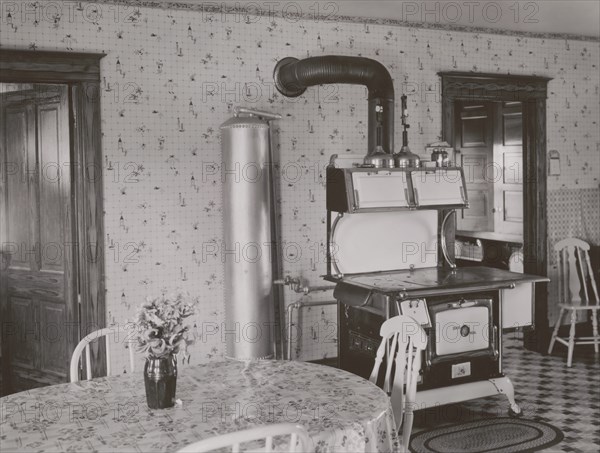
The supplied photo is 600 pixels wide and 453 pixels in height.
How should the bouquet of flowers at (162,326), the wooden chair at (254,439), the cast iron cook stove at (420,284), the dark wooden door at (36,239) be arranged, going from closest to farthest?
the wooden chair at (254,439), the bouquet of flowers at (162,326), the cast iron cook stove at (420,284), the dark wooden door at (36,239)

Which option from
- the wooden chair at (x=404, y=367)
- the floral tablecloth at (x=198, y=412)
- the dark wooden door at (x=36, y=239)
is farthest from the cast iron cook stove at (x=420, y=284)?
the dark wooden door at (x=36, y=239)

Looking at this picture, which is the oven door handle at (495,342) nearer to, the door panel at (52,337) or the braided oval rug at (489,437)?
the braided oval rug at (489,437)

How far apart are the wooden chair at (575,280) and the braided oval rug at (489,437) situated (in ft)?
5.71

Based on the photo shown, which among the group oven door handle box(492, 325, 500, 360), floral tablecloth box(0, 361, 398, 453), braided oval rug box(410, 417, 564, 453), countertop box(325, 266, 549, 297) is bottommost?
braided oval rug box(410, 417, 564, 453)

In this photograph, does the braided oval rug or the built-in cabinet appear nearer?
the braided oval rug

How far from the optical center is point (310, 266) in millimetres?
5125

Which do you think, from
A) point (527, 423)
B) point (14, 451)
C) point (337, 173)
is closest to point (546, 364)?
point (527, 423)

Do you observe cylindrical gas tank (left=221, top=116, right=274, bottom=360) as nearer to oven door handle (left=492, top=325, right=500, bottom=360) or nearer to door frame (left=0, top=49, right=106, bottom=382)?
door frame (left=0, top=49, right=106, bottom=382)

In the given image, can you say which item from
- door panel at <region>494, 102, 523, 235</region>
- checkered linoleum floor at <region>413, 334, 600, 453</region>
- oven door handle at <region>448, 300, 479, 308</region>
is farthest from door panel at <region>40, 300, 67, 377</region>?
door panel at <region>494, 102, 523, 235</region>

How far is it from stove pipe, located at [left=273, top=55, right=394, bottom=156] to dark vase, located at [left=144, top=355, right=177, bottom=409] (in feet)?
8.52

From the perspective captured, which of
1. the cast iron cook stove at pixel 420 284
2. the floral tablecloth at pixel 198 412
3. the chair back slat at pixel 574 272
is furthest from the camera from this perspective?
the chair back slat at pixel 574 272

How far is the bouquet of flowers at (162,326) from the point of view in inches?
97.7

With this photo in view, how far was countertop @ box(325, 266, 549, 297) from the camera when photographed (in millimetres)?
4152

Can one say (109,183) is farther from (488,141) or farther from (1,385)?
(488,141)
